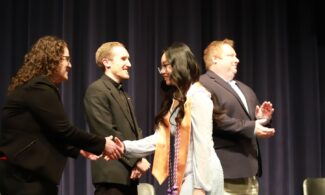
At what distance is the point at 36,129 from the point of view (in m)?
2.89

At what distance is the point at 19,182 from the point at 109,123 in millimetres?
913

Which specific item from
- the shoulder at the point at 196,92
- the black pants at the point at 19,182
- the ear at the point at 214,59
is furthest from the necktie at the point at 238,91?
the black pants at the point at 19,182

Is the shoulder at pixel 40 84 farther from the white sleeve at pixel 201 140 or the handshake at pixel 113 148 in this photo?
the white sleeve at pixel 201 140

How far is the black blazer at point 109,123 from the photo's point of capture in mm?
3549

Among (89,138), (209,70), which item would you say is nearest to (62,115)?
(89,138)

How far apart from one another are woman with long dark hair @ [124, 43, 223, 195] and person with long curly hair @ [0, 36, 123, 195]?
58cm

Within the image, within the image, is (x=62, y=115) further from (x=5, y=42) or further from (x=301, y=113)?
(x=301, y=113)

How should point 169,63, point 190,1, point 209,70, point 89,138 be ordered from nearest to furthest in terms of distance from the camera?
point 169,63
point 89,138
point 209,70
point 190,1

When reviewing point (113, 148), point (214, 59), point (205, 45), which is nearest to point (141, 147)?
point (113, 148)

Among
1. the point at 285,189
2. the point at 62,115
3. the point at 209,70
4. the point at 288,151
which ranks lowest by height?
the point at 285,189

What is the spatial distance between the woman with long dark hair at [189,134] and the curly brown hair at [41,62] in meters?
0.65

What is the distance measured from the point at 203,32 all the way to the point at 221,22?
9.2 inches

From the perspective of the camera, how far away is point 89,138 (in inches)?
126

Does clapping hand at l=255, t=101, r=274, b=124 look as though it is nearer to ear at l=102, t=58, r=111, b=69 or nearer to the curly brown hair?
ear at l=102, t=58, r=111, b=69
